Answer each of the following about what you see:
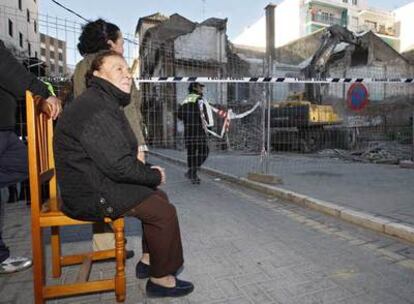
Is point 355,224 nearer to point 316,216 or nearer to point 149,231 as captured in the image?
point 316,216

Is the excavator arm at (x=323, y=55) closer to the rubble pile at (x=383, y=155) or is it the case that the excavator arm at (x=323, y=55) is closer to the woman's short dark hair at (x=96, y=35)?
the rubble pile at (x=383, y=155)

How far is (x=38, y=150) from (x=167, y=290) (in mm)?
1321

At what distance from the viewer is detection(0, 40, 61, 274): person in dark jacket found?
2.90m

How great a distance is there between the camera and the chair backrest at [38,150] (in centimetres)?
246

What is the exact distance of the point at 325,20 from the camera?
62906mm

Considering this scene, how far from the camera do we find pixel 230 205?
580 centimetres

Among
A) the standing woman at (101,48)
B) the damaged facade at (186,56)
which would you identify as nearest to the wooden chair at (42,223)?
the standing woman at (101,48)

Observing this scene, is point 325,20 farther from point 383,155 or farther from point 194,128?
point 194,128

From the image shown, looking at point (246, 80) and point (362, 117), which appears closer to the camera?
point (246, 80)

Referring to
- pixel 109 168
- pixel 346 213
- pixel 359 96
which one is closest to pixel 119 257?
pixel 109 168

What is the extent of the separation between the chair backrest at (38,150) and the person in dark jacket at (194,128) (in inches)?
189

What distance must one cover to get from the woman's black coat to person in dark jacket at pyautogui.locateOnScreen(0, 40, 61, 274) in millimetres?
664

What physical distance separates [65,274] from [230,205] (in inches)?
117

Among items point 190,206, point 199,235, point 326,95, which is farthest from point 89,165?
point 326,95
